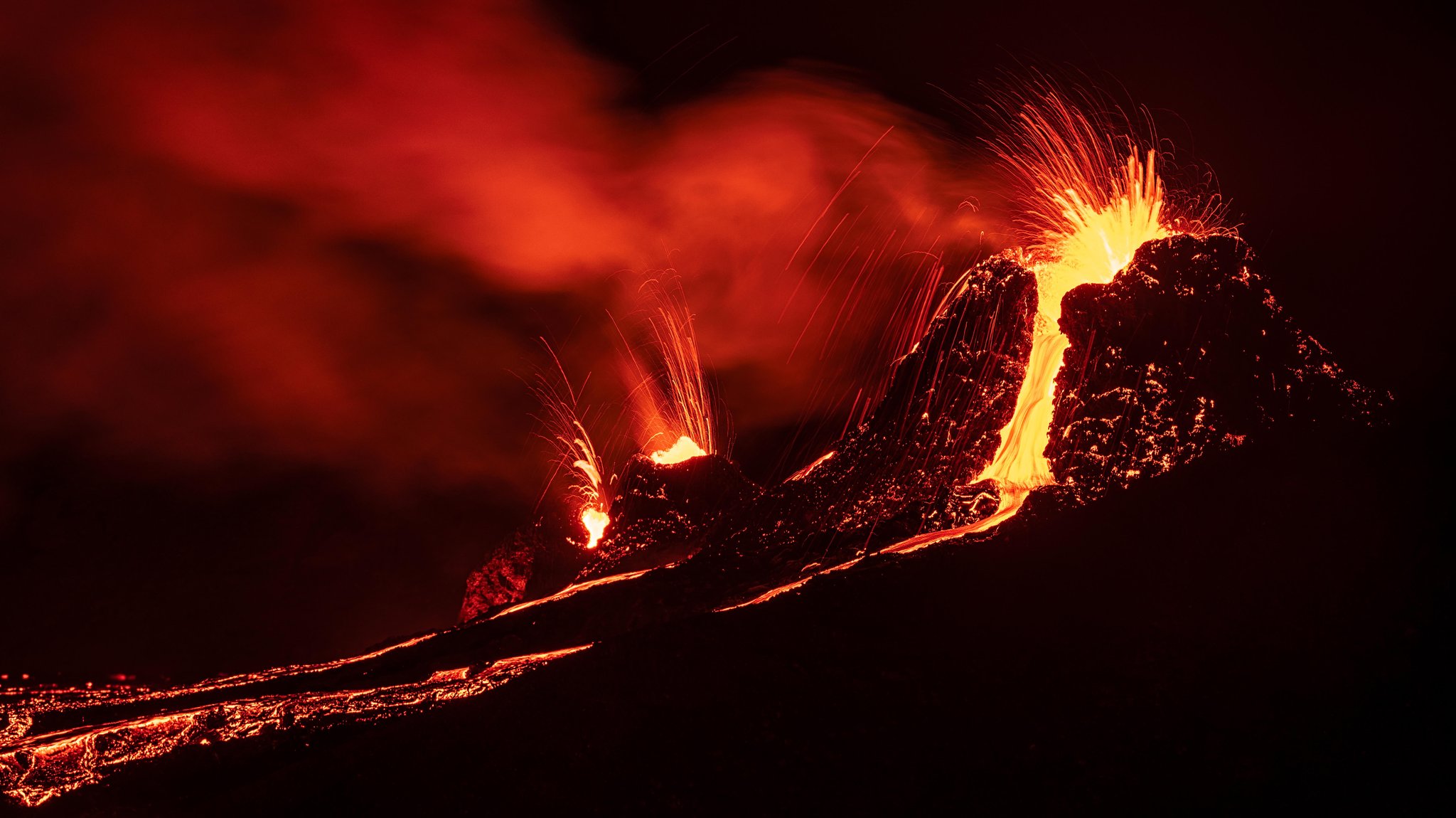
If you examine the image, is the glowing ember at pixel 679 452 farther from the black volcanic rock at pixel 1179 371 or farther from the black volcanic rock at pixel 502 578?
the black volcanic rock at pixel 1179 371

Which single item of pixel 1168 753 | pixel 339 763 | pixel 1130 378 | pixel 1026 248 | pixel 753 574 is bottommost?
pixel 1168 753

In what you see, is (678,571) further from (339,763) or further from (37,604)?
(37,604)

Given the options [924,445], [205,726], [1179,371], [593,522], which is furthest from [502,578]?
[1179,371]

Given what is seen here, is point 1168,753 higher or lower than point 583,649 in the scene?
lower

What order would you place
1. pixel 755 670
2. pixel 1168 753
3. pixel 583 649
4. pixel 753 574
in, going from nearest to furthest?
pixel 1168 753
pixel 755 670
pixel 583 649
pixel 753 574

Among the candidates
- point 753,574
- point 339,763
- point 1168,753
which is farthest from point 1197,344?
point 339,763

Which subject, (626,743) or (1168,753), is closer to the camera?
(1168,753)

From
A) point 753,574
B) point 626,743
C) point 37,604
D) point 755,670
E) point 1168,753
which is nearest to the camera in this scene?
point 1168,753

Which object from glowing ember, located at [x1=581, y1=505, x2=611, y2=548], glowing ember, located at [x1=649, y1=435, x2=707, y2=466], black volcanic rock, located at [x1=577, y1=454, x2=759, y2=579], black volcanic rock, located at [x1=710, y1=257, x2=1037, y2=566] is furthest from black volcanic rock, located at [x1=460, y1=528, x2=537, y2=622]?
black volcanic rock, located at [x1=710, y1=257, x2=1037, y2=566]

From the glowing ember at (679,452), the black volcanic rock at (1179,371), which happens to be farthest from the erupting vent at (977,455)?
the glowing ember at (679,452)
